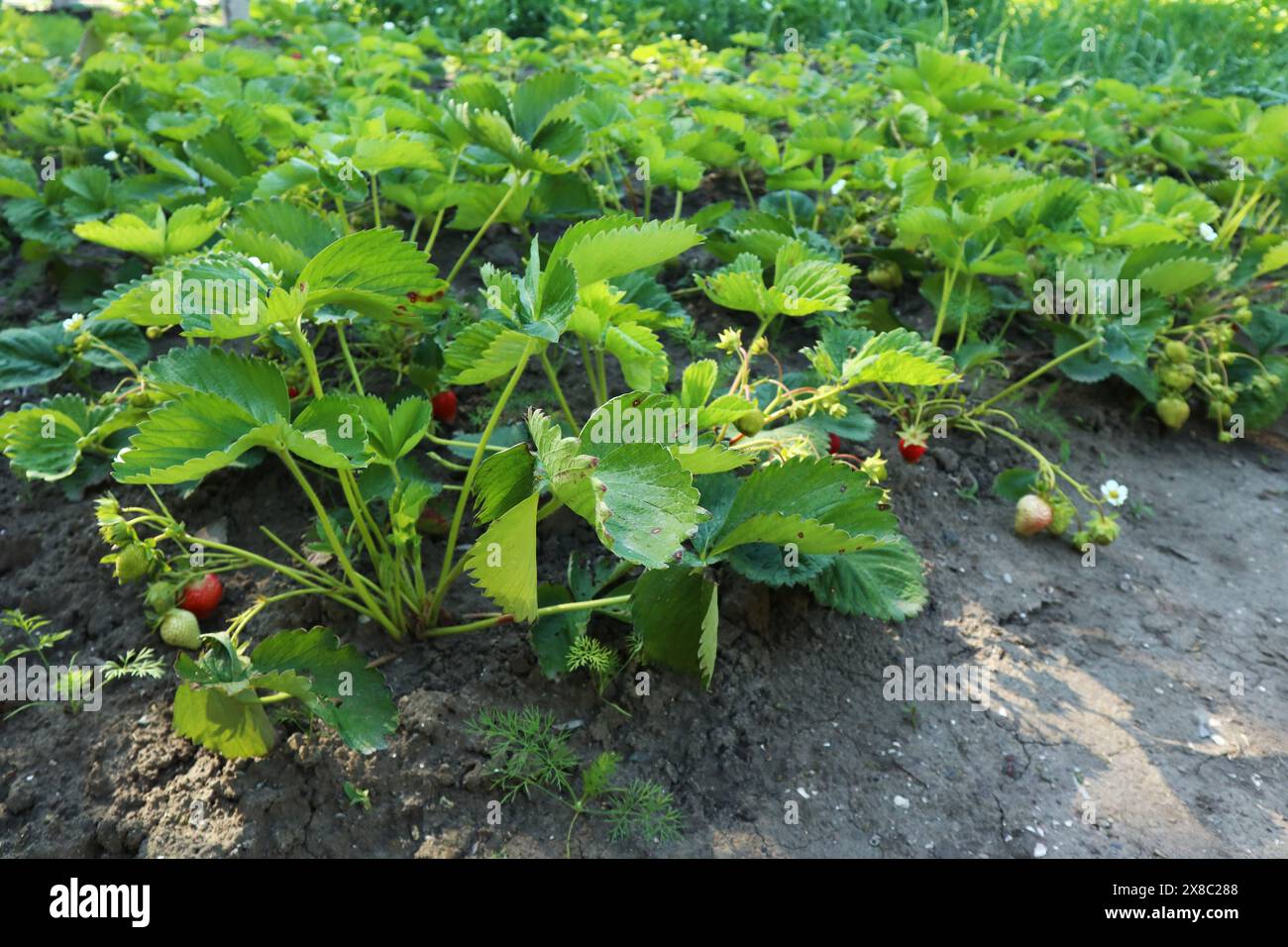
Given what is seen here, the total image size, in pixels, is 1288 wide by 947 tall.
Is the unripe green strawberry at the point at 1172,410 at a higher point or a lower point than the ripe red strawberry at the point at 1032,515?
higher

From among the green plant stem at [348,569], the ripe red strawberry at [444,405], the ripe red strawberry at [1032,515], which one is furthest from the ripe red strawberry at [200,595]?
the ripe red strawberry at [1032,515]

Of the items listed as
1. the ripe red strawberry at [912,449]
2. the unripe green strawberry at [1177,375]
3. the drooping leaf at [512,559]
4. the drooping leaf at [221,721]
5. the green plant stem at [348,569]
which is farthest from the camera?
the unripe green strawberry at [1177,375]

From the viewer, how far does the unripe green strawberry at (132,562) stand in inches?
68.4

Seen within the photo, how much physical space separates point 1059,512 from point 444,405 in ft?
4.26

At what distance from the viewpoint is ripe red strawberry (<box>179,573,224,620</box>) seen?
1814 millimetres

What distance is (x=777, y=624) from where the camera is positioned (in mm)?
1908

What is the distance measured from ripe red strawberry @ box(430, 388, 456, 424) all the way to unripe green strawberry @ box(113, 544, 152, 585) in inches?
26.1

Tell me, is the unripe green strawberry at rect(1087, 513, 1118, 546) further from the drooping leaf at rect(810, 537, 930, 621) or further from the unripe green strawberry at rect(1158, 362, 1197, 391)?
the unripe green strawberry at rect(1158, 362, 1197, 391)

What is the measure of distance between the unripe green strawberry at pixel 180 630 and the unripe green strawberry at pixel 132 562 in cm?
9

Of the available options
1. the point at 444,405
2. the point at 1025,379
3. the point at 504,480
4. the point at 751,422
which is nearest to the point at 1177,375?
the point at 1025,379

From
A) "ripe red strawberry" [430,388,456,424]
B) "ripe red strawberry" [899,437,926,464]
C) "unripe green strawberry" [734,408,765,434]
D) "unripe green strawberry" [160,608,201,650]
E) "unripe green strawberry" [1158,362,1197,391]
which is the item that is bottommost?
"unripe green strawberry" [160,608,201,650]

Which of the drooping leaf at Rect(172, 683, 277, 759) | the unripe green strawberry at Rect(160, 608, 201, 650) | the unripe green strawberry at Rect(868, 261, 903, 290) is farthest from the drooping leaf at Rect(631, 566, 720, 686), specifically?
the unripe green strawberry at Rect(868, 261, 903, 290)

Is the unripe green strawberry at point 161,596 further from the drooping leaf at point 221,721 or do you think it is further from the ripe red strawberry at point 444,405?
the ripe red strawberry at point 444,405
